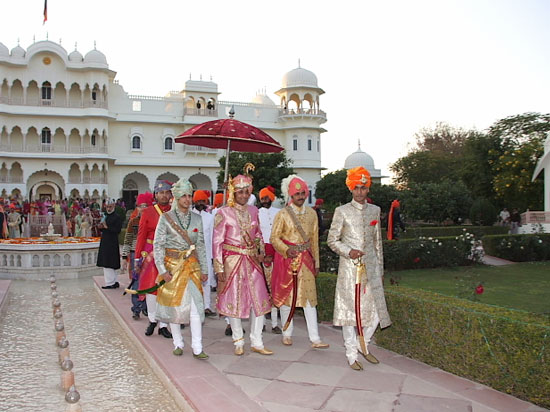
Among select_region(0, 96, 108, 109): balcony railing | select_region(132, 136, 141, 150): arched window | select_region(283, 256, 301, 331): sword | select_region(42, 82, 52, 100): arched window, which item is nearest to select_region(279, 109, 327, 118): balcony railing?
select_region(132, 136, 141, 150): arched window

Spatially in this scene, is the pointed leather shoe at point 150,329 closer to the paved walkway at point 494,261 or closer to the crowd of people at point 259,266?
the crowd of people at point 259,266

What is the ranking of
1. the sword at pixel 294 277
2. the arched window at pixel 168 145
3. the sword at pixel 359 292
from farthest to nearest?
1. the arched window at pixel 168 145
2. the sword at pixel 294 277
3. the sword at pixel 359 292

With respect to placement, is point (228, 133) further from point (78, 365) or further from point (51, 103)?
point (51, 103)

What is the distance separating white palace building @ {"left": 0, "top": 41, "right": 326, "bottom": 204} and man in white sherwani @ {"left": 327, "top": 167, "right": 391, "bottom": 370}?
32.0m

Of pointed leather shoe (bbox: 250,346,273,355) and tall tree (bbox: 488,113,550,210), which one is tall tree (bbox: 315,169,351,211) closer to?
tall tree (bbox: 488,113,550,210)

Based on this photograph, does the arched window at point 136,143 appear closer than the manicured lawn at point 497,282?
No

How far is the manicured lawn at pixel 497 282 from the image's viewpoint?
8625 mm

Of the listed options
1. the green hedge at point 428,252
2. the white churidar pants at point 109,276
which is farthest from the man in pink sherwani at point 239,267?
the green hedge at point 428,252

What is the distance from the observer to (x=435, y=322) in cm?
488

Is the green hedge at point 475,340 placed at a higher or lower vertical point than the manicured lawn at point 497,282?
higher

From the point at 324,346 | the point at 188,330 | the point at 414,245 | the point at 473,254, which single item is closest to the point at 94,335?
the point at 188,330

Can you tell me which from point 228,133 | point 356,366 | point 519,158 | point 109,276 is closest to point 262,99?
point 519,158

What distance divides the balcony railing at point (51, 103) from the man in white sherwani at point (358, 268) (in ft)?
109

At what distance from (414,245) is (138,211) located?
7.74 metres
